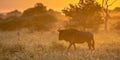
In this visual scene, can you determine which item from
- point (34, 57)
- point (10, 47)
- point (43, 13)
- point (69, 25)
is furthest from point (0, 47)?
point (43, 13)

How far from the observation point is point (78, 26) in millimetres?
42250

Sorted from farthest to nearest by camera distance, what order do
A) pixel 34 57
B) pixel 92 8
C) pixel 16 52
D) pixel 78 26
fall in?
pixel 78 26
pixel 92 8
pixel 16 52
pixel 34 57

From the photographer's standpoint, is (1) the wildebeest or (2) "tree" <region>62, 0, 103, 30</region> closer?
(1) the wildebeest

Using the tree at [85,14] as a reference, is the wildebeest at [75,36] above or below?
below

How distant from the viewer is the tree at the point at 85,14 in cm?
3941

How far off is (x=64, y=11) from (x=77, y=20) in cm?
182

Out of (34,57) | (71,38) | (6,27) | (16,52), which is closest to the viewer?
(34,57)

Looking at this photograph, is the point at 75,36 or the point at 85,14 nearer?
the point at 75,36

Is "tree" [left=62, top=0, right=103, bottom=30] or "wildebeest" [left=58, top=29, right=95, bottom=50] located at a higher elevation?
"tree" [left=62, top=0, right=103, bottom=30]

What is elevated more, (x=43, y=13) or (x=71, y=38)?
(x=43, y=13)

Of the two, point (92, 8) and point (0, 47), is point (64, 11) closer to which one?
point (92, 8)

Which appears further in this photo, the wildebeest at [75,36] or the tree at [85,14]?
the tree at [85,14]

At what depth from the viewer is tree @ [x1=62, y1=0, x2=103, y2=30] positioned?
39406 millimetres

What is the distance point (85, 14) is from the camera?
1558 inches
